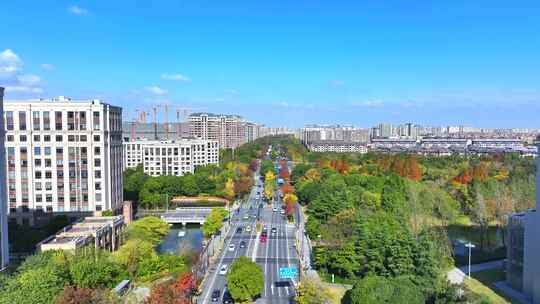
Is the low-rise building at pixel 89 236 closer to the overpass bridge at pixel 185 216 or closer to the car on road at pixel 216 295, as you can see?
the car on road at pixel 216 295

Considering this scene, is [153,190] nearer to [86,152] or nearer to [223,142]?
[86,152]

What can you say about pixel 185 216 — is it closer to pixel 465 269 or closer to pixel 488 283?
pixel 465 269

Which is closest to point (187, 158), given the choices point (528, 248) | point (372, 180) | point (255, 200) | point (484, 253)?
point (255, 200)

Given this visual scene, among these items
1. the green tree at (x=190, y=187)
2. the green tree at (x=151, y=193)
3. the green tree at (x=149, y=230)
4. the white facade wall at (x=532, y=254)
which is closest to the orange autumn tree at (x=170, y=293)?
the green tree at (x=149, y=230)

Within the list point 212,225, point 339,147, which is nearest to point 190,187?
point 212,225

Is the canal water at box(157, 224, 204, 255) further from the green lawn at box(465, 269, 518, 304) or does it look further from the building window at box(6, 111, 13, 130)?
the green lawn at box(465, 269, 518, 304)

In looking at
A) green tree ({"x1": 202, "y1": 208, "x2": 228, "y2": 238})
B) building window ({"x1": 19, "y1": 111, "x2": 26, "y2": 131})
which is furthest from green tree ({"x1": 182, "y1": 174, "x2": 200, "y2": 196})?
building window ({"x1": 19, "y1": 111, "x2": 26, "y2": 131})
